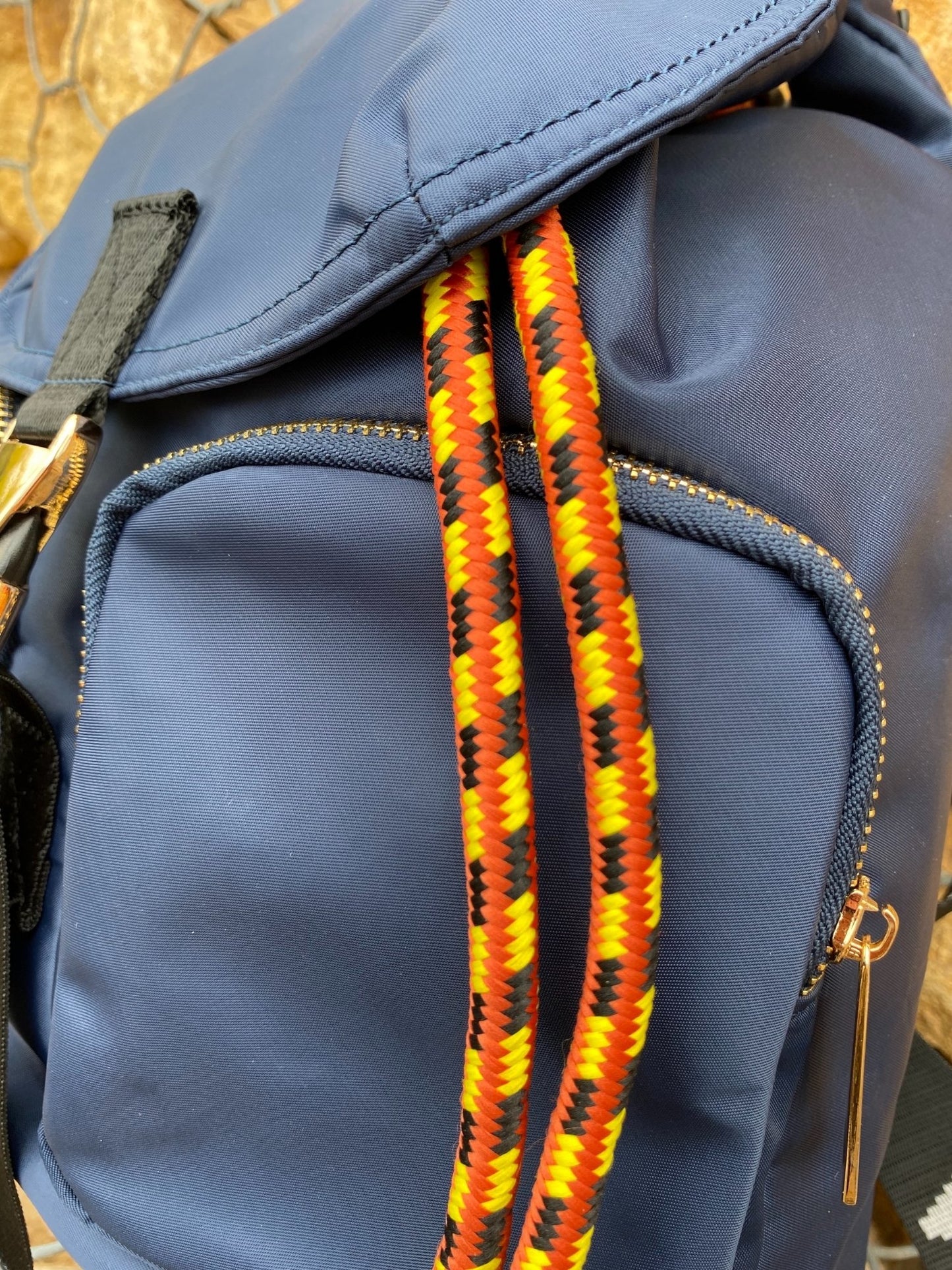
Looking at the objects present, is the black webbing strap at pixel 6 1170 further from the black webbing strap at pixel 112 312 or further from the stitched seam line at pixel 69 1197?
the black webbing strap at pixel 112 312

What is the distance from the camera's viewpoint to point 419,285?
0.86 ft

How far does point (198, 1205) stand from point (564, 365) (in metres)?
0.31

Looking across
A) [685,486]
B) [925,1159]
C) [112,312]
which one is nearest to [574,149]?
[685,486]

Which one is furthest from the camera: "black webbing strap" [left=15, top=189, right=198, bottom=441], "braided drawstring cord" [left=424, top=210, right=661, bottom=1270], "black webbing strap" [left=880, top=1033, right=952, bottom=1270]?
"black webbing strap" [left=880, top=1033, right=952, bottom=1270]

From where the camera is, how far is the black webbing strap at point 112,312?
335 mm

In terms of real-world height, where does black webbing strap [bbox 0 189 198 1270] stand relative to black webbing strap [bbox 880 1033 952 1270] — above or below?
above

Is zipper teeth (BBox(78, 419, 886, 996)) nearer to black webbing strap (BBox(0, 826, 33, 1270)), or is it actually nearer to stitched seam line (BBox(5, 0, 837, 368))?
stitched seam line (BBox(5, 0, 837, 368))

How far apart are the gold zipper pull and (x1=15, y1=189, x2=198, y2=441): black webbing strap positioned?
0.30 meters

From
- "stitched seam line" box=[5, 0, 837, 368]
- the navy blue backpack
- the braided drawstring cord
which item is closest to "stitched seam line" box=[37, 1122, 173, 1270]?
the navy blue backpack

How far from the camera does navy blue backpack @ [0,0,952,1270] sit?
243 millimetres

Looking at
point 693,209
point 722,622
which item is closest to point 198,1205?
point 722,622

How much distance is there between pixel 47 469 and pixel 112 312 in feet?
0.22

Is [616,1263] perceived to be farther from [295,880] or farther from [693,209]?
[693,209]

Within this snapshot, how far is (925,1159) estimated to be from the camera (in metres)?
0.48
